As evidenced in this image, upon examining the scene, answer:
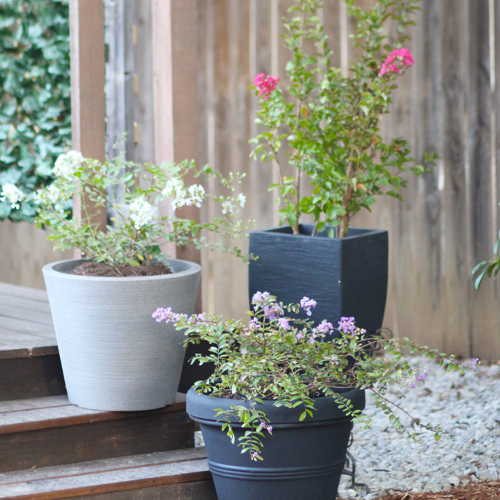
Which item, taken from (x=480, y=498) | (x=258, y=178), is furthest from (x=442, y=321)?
(x=480, y=498)

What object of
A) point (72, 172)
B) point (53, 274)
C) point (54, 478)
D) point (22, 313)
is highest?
point (72, 172)

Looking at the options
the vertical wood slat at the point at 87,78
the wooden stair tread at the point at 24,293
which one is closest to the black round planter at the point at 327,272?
the vertical wood slat at the point at 87,78

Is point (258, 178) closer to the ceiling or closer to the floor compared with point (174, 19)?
closer to the floor

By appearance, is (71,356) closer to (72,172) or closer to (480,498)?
(72,172)

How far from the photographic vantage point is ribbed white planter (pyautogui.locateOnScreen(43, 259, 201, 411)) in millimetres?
1989

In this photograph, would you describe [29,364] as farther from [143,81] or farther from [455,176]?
[455,176]

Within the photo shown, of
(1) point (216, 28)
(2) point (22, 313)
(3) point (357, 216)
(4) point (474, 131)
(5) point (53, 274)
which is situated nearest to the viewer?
(5) point (53, 274)

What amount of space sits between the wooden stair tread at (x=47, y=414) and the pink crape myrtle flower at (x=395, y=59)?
116 centimetres

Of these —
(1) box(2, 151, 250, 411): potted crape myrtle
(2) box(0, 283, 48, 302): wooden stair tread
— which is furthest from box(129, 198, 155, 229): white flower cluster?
(2) box(0, 283, 48, 302): wooden stair tread

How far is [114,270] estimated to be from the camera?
214 cm

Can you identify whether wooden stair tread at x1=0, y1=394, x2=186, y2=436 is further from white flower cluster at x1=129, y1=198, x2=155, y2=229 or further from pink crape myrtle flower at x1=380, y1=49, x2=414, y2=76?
pink crape myrtle flower at x1=380, y1=49, x2=414, y2=76

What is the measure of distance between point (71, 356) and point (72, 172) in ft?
1.71

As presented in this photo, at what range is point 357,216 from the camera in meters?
3.74

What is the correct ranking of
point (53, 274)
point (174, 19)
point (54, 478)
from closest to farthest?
1. point (54, 478)
2. point (53, 274)
3. point (174, 19)
